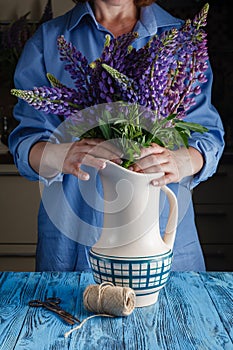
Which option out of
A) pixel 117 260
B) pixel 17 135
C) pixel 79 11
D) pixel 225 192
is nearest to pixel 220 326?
pixel 117 260

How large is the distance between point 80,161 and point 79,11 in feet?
1.82

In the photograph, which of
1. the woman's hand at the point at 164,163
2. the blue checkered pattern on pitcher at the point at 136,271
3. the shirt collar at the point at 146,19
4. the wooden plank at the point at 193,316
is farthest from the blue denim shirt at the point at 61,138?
the blue checkered pattern on pitcher at the point at 136,271

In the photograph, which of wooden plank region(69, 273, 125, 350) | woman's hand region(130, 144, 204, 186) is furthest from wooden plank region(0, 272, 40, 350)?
woman's hand region(130, 144, 204, 186)

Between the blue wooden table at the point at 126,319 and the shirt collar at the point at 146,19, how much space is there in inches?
26.4

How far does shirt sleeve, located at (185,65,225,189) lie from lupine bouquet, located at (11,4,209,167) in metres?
0.34

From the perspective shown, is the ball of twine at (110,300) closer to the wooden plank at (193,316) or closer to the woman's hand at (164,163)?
the wooden plank at (193,316)

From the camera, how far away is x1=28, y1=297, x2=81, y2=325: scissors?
1.13 m

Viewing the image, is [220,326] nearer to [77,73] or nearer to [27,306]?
[27,306]

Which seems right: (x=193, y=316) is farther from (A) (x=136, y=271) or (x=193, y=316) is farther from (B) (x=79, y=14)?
(B) (x=79, y=14)

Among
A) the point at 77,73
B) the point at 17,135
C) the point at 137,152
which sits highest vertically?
the point at 77,73

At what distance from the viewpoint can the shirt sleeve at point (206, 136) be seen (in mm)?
1523

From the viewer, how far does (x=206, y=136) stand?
62.5 inches

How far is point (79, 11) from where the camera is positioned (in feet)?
5.41

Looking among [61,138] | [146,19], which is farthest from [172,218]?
[146,19]
